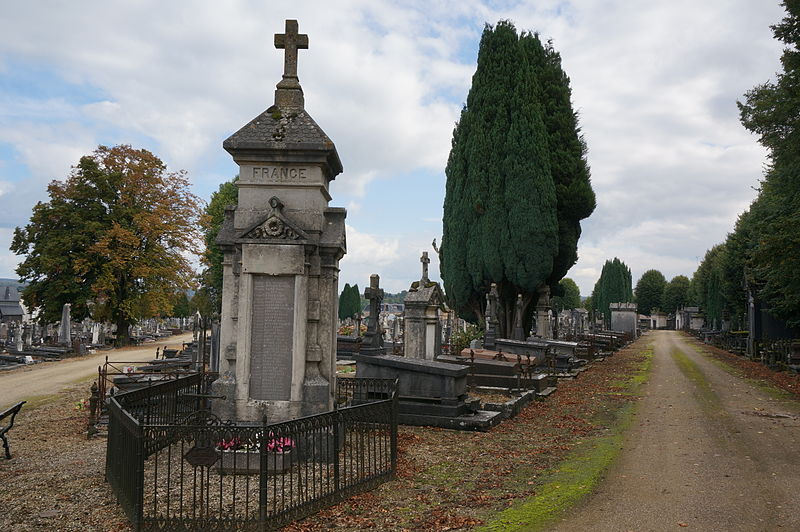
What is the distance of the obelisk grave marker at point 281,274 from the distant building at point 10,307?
49.8 metres

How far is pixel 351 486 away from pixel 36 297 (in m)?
31.0

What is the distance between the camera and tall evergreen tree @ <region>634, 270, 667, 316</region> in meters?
110

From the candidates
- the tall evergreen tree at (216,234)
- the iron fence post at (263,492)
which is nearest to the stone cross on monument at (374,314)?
the iron fence post at (263,492)

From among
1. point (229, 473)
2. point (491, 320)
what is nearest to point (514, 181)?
point (491, 320)

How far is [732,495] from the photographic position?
6.59 m

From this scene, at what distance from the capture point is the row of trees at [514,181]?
26.6 metres

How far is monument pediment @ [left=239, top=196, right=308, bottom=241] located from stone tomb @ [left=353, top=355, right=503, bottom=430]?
14.3 feet

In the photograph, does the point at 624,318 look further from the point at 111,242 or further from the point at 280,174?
the point at 280,174

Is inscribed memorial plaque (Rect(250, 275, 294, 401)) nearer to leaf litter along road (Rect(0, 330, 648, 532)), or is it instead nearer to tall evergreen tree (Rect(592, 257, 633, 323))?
Answer: leaf litter along road (Rect(0, 330, 648, 532))

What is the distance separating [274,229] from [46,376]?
1624 cm

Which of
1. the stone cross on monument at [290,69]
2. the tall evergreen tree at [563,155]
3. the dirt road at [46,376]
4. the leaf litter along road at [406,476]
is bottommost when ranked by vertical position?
the dirt road at [46,376]

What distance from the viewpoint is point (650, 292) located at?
11050cm

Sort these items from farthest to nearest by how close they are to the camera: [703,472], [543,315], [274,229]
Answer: [543,315], [274,229], [703,472]

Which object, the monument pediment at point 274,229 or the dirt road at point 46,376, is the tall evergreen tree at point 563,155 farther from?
the monument pediment at point 274,229
